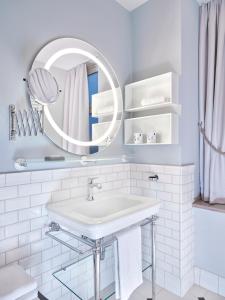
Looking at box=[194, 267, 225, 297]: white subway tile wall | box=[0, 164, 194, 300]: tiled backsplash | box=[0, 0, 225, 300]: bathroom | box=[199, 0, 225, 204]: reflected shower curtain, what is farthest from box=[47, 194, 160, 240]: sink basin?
box=[194, 267, 225, 297]: white subway tile wall

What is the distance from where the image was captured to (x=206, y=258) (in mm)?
1882

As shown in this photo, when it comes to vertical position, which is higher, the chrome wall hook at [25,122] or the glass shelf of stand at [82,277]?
the chrome wall hook at [25,122]

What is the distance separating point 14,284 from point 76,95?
1295mm

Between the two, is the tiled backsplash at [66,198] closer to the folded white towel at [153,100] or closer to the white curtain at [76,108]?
the white curtain at [76,108]

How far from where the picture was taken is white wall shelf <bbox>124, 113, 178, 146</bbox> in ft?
5.80

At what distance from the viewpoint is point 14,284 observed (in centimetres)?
103

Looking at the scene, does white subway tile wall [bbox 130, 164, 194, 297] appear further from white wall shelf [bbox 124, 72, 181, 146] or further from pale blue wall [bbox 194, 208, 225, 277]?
white wall shelf [bbox 124, 72, 181, 146]

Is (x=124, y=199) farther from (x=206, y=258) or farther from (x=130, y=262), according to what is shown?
(x=206, y=258)

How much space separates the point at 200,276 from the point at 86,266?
1.06 m

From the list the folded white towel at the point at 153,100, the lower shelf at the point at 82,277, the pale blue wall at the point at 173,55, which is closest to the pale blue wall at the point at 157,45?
the pale blue wall at the point at 173,55

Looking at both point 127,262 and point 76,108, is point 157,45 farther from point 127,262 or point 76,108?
point 127,262

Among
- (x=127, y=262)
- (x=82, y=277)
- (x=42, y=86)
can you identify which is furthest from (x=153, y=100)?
(x=82, y=277)

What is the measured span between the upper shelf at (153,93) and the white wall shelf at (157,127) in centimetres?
10

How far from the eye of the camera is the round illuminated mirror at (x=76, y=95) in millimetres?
→ 1457
